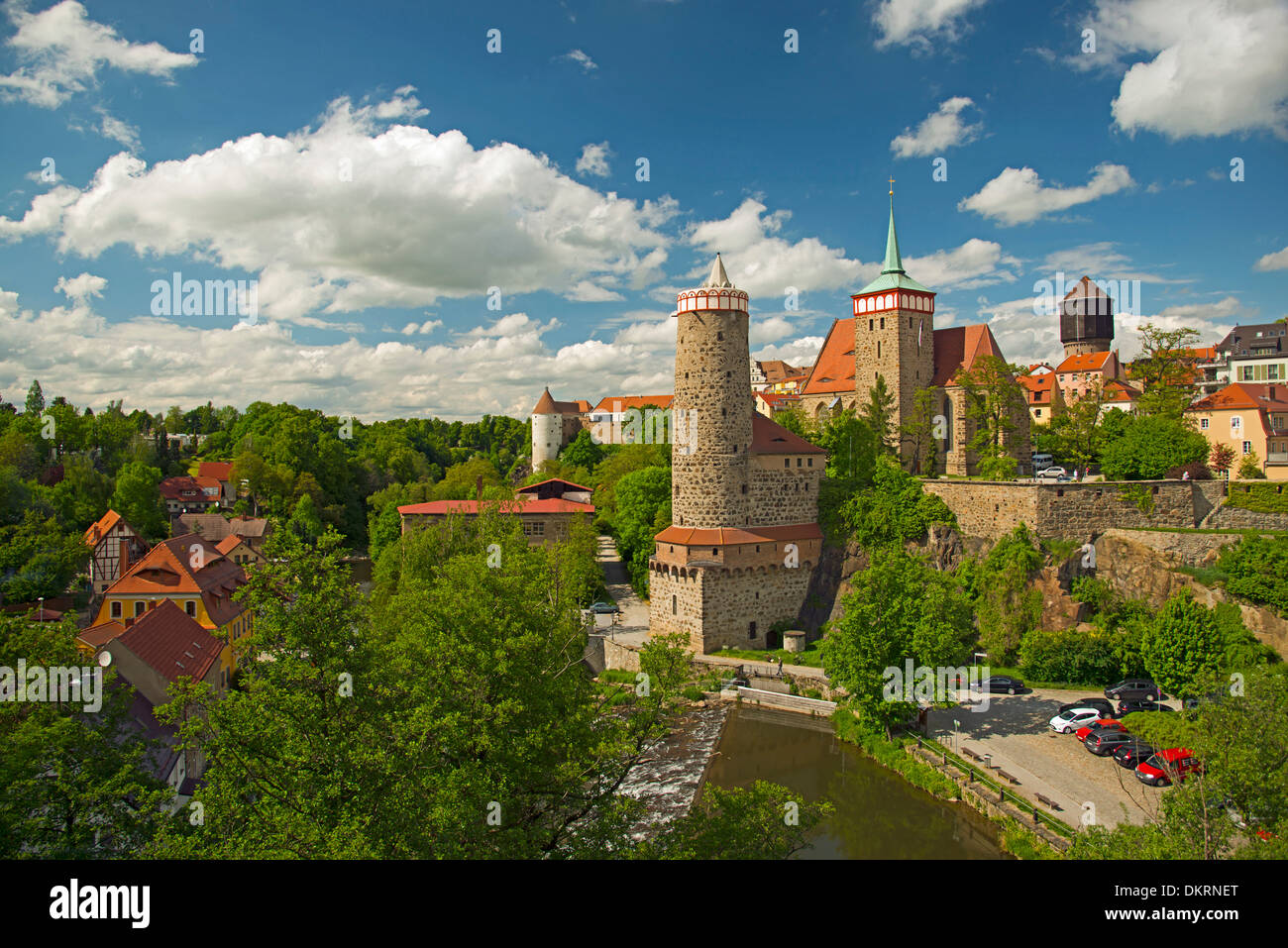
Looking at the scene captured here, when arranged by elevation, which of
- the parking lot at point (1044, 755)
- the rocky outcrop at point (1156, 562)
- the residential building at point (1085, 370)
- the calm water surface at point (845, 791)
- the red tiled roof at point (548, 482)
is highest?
the residential building at point (1085, 370)

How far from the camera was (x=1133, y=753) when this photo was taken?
19609 mm

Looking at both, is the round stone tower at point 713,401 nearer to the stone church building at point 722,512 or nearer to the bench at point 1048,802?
the stone church building at point 722,512

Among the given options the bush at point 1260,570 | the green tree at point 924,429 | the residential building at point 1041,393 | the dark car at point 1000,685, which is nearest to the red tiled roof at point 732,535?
the green tree at point 924,429

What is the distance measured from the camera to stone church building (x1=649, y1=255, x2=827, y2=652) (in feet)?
102

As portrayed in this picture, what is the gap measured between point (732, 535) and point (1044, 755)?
562 inches

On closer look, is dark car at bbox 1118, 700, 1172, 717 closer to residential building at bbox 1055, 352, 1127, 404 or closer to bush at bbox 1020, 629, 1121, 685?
bush at bbox 1020, 629, 1121, 685

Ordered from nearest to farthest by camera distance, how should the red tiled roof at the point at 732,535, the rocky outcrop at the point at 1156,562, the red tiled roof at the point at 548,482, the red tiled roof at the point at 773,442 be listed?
the rocky outcrop at the point at 1156,562
the red tiled roof at the point at 732,535
the red tiled roof at the point at 773,442
the red tiled roof at the point at 548,482

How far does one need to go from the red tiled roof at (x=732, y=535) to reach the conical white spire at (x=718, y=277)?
34.2 ft

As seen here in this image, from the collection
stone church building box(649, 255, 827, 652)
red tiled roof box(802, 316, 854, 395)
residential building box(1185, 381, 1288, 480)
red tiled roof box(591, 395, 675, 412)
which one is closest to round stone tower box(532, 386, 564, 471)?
red tiled roof box(591, 395, 675, 412)

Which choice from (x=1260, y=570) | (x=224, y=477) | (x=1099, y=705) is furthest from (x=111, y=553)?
(x=1260, y=570)

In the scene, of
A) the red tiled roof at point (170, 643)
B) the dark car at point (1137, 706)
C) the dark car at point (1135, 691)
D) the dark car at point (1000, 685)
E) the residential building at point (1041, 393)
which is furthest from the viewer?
the residential building at point (1041, 393)

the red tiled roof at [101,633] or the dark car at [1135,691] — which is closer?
the dark car at [1135,691]

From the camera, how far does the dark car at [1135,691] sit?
23453 mm
